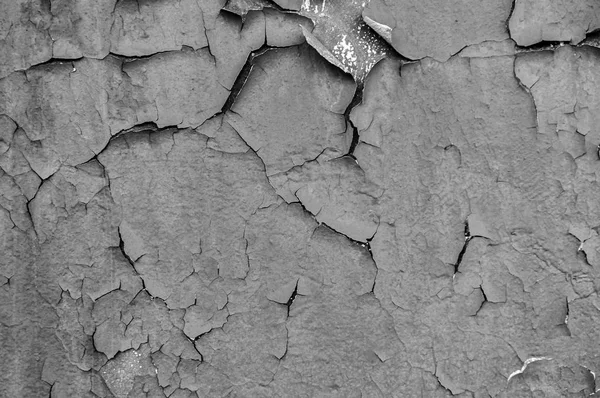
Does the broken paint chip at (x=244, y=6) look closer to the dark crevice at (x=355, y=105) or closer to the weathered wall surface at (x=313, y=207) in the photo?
the weathered wall surface at (x=313, y=207)

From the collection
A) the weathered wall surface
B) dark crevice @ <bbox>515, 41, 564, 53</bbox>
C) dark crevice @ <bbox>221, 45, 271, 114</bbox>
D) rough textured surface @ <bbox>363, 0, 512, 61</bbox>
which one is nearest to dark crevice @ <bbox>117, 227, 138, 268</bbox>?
the weathered wall surface

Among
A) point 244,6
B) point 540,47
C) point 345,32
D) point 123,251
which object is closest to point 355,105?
point 345,32

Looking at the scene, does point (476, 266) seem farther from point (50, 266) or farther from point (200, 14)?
point (50, 266)

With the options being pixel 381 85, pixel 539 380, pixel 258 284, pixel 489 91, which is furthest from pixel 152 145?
pixel 539 380

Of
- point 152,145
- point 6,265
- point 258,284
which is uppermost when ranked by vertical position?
point 152,145

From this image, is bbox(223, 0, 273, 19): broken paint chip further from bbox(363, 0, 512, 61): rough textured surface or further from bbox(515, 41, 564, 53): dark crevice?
bbox(515, 41, 564, 53): dark crevice

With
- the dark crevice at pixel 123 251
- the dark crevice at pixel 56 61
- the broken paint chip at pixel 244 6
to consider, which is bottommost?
the dark crevice at pixel 123 251

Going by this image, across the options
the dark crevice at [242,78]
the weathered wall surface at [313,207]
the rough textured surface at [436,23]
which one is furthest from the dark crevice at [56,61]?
the rough textured surface at [436,23]

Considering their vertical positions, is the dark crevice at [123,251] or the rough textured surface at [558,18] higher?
the rough textured surface at [558,18]
